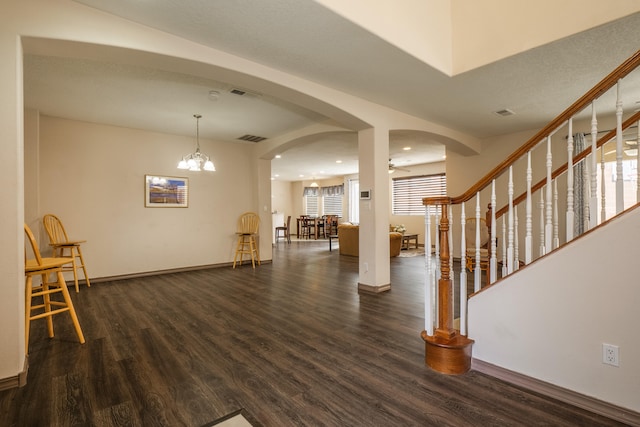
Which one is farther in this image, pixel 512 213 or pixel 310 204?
pixel 310 204

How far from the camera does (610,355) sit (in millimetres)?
1662

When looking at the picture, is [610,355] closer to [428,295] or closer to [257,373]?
[428,295]

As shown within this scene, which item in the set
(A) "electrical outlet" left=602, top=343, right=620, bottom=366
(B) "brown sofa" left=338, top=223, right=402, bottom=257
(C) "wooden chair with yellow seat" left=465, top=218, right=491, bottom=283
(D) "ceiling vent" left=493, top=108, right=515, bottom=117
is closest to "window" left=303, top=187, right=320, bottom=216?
(B) "brown sofa" left=338, top=223, right=402, bottom=257

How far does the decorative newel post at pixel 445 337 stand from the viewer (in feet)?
6.98

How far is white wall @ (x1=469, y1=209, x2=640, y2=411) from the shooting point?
5.27 feet

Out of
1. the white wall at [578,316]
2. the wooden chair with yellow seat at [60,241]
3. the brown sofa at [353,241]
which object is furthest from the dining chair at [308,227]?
the white wall at [578,316]

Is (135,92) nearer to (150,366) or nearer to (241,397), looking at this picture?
(150,366)

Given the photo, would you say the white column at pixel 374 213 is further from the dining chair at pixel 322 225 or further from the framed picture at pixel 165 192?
the dining chair at pixel 322 225

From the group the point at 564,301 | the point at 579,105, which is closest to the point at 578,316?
the point at 564,301

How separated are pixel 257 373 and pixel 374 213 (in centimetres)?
261

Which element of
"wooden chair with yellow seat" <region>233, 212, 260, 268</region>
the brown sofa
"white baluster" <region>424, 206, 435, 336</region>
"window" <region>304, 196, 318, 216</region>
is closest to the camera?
"white baluster" <region>424, 206, 435, 336</region>

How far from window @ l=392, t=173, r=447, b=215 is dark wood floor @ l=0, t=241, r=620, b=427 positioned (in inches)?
242

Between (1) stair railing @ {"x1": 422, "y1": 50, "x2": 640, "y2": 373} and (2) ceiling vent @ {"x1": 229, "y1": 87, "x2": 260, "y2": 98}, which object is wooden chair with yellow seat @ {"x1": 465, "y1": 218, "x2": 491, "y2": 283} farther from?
(2) ceiling vent @ {"x1": 229, "y1": 87, "x2": 260, "y2": 98}

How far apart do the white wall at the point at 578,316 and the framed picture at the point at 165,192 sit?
5.43 meters
